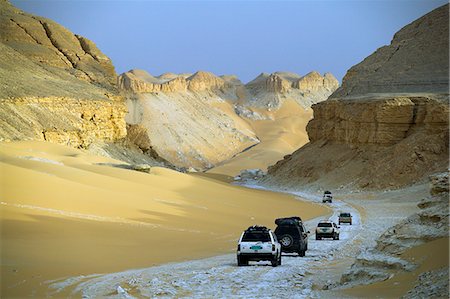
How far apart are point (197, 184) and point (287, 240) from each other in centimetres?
2986

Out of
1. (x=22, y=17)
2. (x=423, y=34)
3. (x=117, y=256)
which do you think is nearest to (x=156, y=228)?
(x=117, y=256)

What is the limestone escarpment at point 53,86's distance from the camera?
6172 centimetres

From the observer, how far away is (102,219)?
27.5 meters

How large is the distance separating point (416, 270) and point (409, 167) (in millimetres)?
58470

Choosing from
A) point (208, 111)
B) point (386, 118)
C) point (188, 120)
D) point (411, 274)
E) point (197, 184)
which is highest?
point (208, 111)

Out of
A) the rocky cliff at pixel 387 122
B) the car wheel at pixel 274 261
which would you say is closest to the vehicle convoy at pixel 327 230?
the car wheel at pixel 274 261

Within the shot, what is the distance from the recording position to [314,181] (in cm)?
7988

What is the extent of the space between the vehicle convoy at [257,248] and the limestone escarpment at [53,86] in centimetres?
3953

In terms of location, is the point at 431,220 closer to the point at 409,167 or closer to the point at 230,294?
the point at 230,294

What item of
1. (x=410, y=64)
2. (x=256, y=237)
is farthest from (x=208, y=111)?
(x=256, y=237)

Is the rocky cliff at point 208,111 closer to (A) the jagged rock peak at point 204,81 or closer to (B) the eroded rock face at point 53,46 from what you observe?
(A) the jagged rock peak at point 204,81

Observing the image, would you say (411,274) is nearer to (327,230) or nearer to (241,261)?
(241,261)

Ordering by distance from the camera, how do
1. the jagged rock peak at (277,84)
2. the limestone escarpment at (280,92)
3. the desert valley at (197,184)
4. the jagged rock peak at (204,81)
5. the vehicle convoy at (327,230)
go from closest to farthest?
the desert valley at (197,184), the vehicle convoy at (327,230), the jagged rock peak at (204,81), the jagged rock peak at (277,84), the limestone escarpment at (280,92)

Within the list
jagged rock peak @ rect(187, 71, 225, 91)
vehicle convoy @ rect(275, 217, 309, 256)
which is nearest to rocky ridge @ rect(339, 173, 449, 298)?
vehicle convoy @ rect(275, 217, 309, 256)
